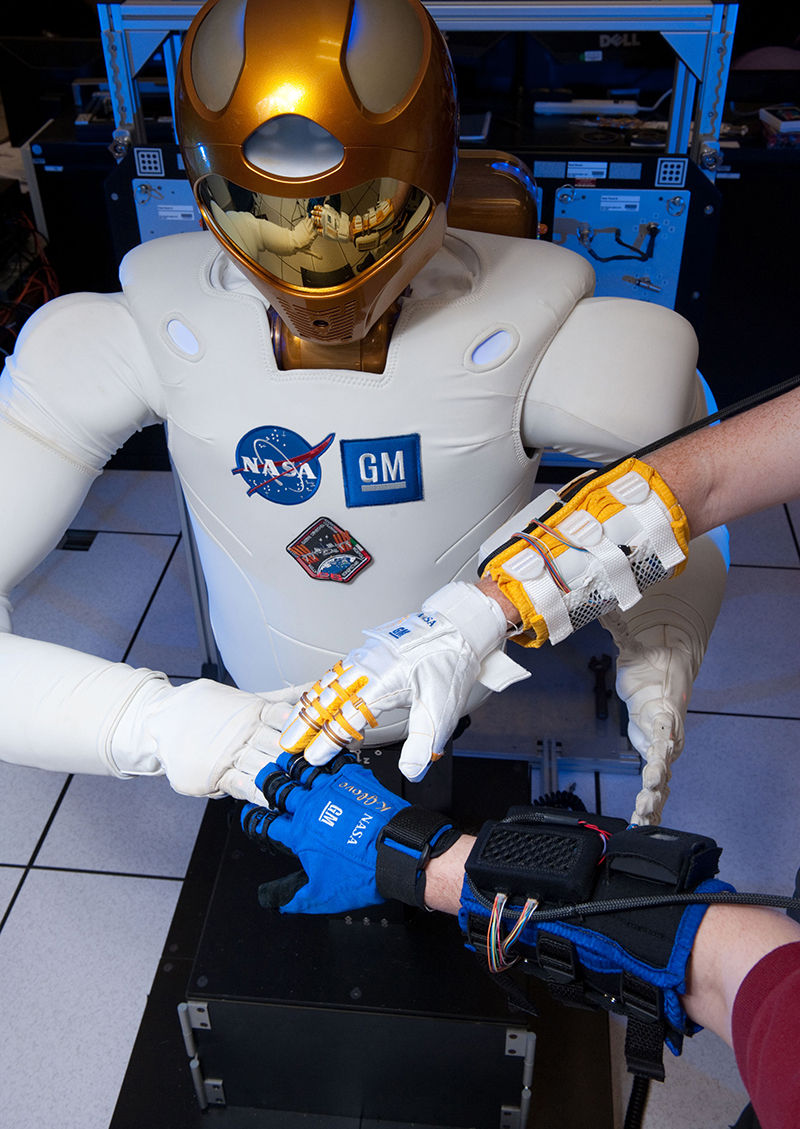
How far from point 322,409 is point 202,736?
46 cm

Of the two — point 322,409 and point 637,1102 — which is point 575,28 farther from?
point 637,1102

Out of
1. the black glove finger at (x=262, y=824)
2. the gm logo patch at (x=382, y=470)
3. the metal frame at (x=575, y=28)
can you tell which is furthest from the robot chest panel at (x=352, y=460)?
the metal frame at (x=575, y=28)

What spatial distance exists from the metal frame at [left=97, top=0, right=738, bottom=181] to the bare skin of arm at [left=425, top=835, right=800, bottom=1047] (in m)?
1.44

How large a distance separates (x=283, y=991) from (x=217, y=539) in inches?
29.8

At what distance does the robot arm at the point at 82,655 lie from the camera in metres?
1.26

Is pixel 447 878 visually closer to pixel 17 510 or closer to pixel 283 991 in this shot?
pixel 283 991

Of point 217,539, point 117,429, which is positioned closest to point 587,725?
point 217,539

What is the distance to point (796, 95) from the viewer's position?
3.75 meters

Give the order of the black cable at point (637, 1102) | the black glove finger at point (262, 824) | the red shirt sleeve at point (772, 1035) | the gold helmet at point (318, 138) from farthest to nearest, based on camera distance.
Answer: the black cable at point (637, 1102) → the black glove finger at point (262, 824) → the gold helmet at point (318, 138) → the red shirt sleeve at point (772, 1035)

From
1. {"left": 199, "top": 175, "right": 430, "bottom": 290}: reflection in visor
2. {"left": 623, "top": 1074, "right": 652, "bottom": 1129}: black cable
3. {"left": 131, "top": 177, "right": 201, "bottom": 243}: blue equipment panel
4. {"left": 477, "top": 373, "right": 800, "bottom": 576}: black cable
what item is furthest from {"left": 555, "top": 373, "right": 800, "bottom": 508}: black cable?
{"left": 131, "top": 177, "right": 201, "bottom": 243}: blue equipment panel

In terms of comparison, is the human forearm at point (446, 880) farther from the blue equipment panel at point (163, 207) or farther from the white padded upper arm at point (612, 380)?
the blue equipment panel at point (163, 207)

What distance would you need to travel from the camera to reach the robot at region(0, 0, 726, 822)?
3.70ft

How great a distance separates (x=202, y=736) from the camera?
4.09 feet

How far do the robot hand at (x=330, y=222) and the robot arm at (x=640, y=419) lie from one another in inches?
14.2
